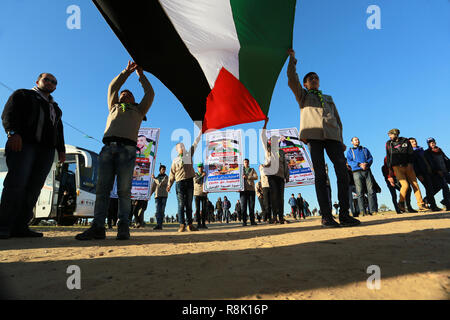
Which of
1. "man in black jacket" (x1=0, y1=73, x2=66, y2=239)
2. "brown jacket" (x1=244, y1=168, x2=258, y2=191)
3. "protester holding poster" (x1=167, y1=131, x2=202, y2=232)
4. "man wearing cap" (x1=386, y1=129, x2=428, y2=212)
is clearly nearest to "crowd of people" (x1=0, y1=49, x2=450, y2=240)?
"man in black jacket" (x1=0, y1=73, x2=66, y2=239)

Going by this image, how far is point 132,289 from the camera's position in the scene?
1135 mm

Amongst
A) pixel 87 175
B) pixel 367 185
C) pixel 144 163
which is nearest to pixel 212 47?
pixel 367 185

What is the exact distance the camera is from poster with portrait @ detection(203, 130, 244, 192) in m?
9.66

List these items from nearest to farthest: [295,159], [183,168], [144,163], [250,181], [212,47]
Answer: [212,47] → [183,168] → [250,181] → [144,163] → [295,159]

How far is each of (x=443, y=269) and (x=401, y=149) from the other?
5.48m

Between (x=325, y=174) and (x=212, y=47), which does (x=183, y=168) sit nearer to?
(x=212, y=47)

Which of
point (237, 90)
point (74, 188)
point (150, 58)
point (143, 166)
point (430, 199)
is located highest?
point (150, 58)

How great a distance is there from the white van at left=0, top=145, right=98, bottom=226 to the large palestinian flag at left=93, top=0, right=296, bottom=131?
663 centimetres

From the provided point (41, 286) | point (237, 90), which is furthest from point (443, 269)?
point (237, 90)

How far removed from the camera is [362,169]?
636 centimetres

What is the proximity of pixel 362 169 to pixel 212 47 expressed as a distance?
5137 mm
